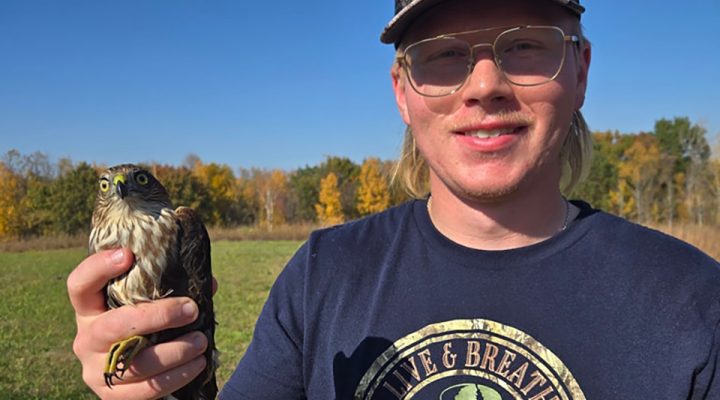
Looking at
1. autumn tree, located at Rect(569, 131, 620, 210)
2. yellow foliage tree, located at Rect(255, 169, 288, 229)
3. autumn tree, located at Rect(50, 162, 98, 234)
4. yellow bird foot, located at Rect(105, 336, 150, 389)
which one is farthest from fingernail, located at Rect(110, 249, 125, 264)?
autumn tree, located at Rect(569, 131, 620, 210)

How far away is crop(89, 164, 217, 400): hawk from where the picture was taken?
2213mm

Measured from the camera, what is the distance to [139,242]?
2.39m

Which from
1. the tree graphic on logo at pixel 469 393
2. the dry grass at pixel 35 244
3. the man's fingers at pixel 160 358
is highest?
the man's fingers at pixel 160 358

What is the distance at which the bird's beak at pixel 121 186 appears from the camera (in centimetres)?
280

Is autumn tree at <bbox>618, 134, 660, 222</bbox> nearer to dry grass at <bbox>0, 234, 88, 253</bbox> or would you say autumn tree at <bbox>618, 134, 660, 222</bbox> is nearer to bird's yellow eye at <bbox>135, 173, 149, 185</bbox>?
dry grass at <bbox>0, 234, 88, 253</bbox>

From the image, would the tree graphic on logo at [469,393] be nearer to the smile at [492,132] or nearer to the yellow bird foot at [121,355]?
the smile at [492,132]

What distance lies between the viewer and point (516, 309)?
7.00 feet

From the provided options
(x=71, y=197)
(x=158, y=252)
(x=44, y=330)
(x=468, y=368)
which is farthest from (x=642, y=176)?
(x=158, y=252)

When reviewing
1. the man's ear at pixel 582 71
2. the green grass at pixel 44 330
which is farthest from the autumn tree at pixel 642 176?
the man's ear at pixel 582 71

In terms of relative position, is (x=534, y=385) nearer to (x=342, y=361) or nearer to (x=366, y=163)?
(x=342, y=361)

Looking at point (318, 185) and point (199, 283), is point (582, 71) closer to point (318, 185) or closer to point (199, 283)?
point (199, 283)

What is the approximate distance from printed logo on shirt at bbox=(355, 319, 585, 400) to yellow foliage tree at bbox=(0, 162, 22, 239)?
12906mm

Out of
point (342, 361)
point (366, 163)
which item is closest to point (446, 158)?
point (342, 361)

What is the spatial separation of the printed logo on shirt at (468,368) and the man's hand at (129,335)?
0.71 m
